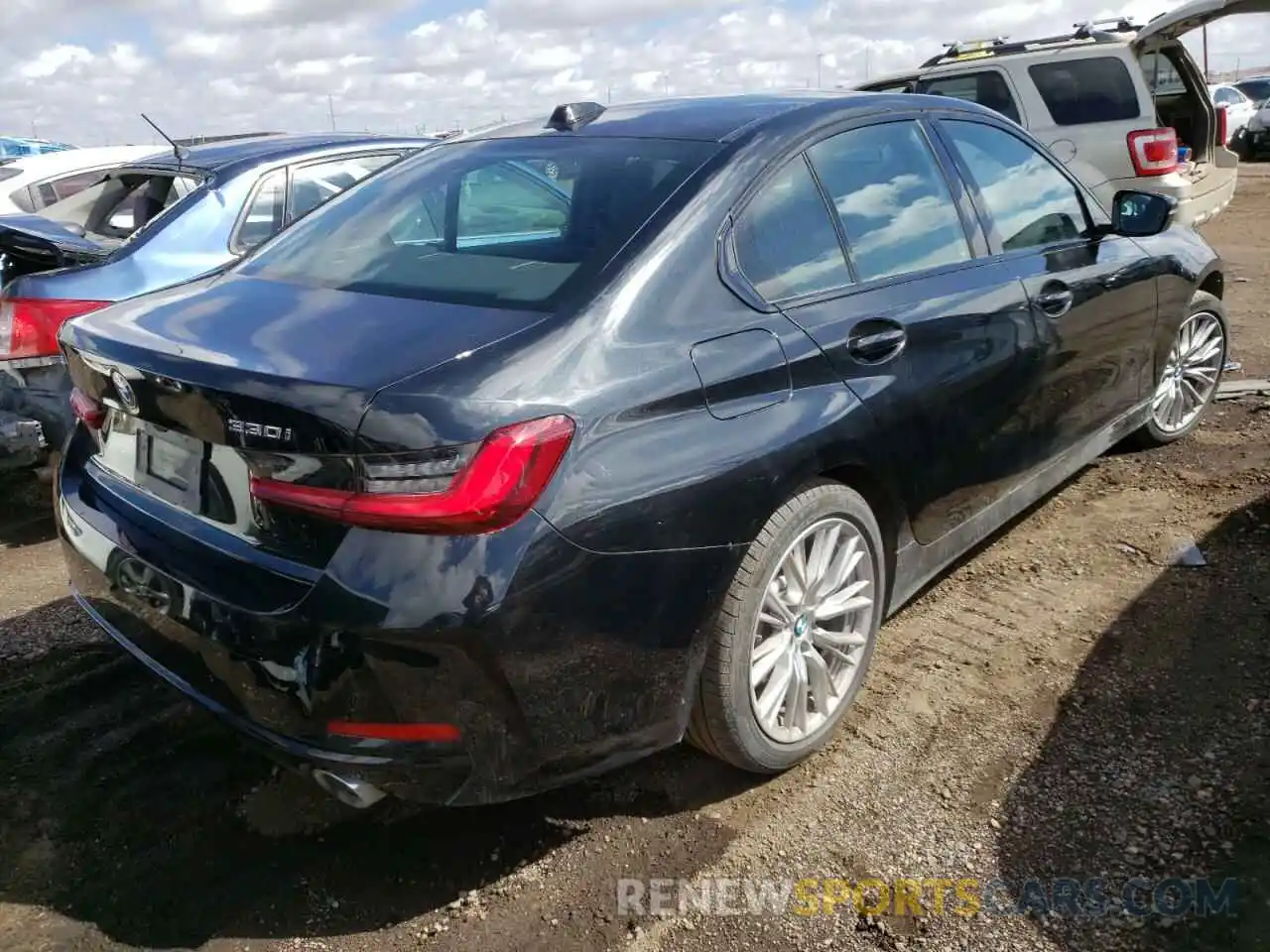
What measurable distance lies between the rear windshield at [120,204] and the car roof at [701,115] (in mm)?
2689

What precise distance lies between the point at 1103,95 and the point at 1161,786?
7874 millimetres

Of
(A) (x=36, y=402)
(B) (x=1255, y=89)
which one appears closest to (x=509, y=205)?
(A) (x=36, y=402)

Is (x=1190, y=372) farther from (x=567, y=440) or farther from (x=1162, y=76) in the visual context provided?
(x=1162, y=76)

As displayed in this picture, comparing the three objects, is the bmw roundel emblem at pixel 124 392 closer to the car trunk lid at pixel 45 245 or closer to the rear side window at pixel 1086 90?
the car trunk lid at pixel 45 245

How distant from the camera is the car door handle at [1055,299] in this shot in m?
3.42

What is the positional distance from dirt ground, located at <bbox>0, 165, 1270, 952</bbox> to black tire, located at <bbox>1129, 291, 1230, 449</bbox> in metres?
1.41

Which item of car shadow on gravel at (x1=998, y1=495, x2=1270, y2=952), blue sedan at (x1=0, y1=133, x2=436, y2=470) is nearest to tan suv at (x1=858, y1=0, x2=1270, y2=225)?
blue sedan at (x1=0, y1=133, x2=436, y2=470)

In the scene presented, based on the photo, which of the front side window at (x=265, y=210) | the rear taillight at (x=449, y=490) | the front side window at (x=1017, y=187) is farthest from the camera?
the front side window at (x=265, y=210)

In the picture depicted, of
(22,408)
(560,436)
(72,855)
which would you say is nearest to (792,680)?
(560,436)

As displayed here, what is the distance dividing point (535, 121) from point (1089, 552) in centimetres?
257

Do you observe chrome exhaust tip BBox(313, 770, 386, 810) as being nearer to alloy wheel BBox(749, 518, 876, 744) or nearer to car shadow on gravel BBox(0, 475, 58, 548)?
alloy wheel BBox(749, 518, 876, 744)

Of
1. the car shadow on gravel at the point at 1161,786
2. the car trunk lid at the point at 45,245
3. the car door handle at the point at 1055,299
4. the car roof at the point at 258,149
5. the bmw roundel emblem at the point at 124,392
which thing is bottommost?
the car shadow on gravel at the point at 1161,786

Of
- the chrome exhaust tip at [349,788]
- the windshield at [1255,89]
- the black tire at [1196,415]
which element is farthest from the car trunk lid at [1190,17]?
the windshield at [1255,89]

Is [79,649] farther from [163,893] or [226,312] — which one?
[226,312]
